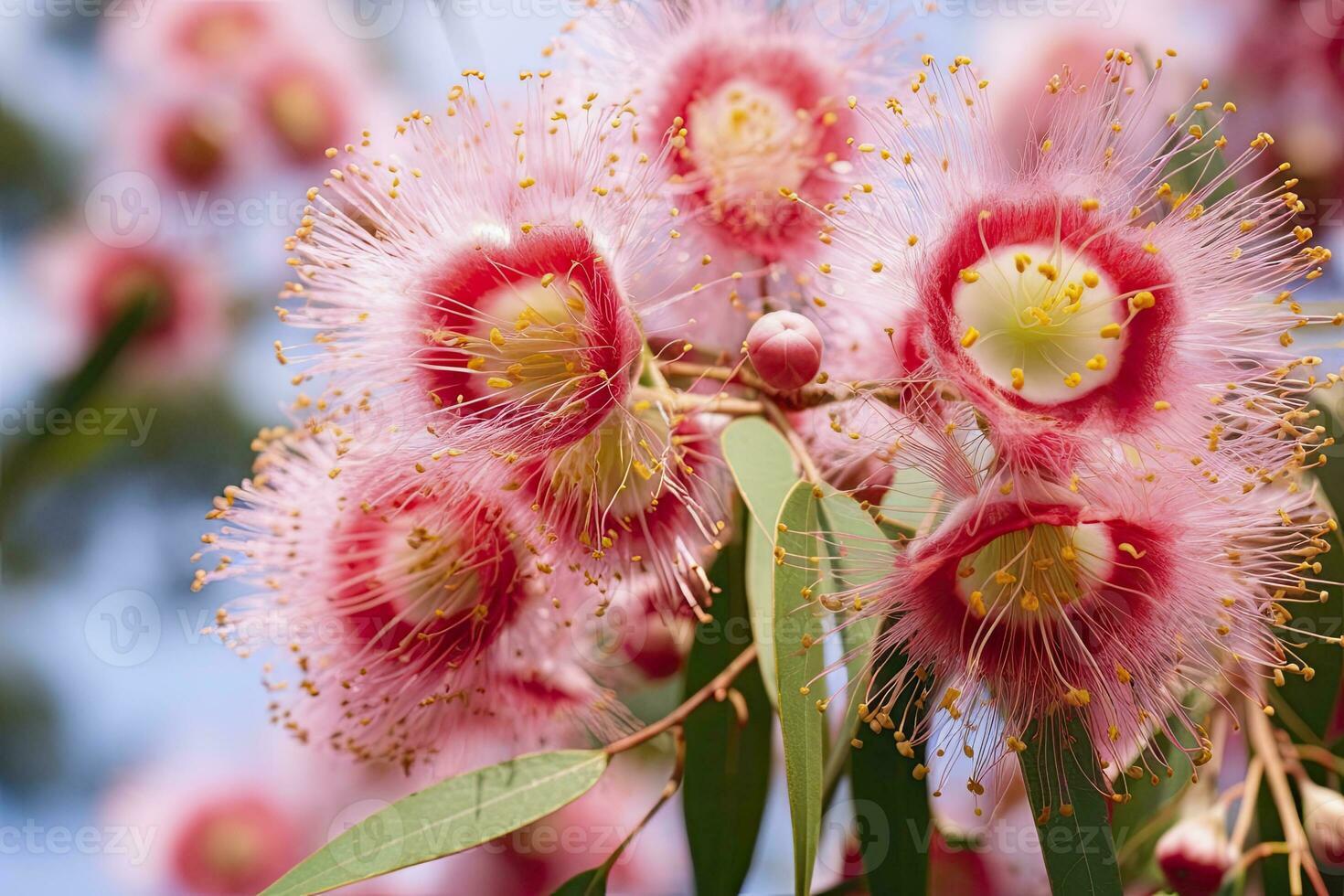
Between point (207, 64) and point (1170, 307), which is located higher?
point (207, 64)

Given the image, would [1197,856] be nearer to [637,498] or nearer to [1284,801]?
[1284,801]

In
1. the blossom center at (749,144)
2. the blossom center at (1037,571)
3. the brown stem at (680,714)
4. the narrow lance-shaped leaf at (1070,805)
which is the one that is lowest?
the narrow lance-shaped leaf at (1070,805)

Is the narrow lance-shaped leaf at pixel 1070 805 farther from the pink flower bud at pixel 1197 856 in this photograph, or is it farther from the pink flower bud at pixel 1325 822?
the pink flower bud at pixel 1325 822

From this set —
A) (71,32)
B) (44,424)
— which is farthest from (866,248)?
(71,32)

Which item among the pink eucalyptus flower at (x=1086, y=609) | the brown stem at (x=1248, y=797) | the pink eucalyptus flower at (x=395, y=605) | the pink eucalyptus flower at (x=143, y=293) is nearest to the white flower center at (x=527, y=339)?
the pink eucalyptus flower at (x=395, y=605)

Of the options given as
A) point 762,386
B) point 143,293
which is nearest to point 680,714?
point 762,386

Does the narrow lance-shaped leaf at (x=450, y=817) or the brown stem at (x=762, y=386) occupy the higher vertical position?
the brown stem at (x=762, y=386)

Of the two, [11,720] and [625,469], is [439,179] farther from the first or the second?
[11,720]
